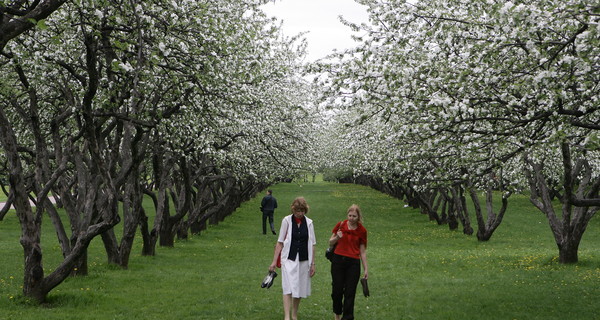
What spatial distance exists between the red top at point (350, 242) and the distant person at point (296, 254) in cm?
52

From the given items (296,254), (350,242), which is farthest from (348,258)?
(296,254)

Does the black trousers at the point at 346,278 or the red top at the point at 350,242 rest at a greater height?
the red top at the point at 350,242

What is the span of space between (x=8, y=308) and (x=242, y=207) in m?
44.6

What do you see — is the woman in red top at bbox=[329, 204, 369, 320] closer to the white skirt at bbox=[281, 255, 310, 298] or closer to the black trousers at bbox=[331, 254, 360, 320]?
the black trousers at bbox=[331, 254, 360, 320]

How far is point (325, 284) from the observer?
17.8 meters

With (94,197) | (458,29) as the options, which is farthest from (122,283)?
(458,29)

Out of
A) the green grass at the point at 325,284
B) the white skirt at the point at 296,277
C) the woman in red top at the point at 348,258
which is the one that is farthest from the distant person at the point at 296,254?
the green grass at the point at 325,284

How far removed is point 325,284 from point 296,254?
6662mm

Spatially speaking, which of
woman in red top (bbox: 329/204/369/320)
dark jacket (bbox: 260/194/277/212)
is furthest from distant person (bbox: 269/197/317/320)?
dark jacket (bbox: 260/194/277/212)

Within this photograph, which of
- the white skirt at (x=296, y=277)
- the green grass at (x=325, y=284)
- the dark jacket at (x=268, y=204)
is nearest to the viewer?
the white skirt at (x=296, y=277)

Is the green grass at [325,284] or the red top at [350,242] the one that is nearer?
the red top at [350,242]

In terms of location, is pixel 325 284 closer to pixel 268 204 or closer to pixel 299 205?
pixel 299 205

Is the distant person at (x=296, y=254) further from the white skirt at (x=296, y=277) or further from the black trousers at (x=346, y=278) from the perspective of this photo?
the black trousers at (x=346, y=278)

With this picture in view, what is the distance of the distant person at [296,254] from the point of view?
11359 millimetres
